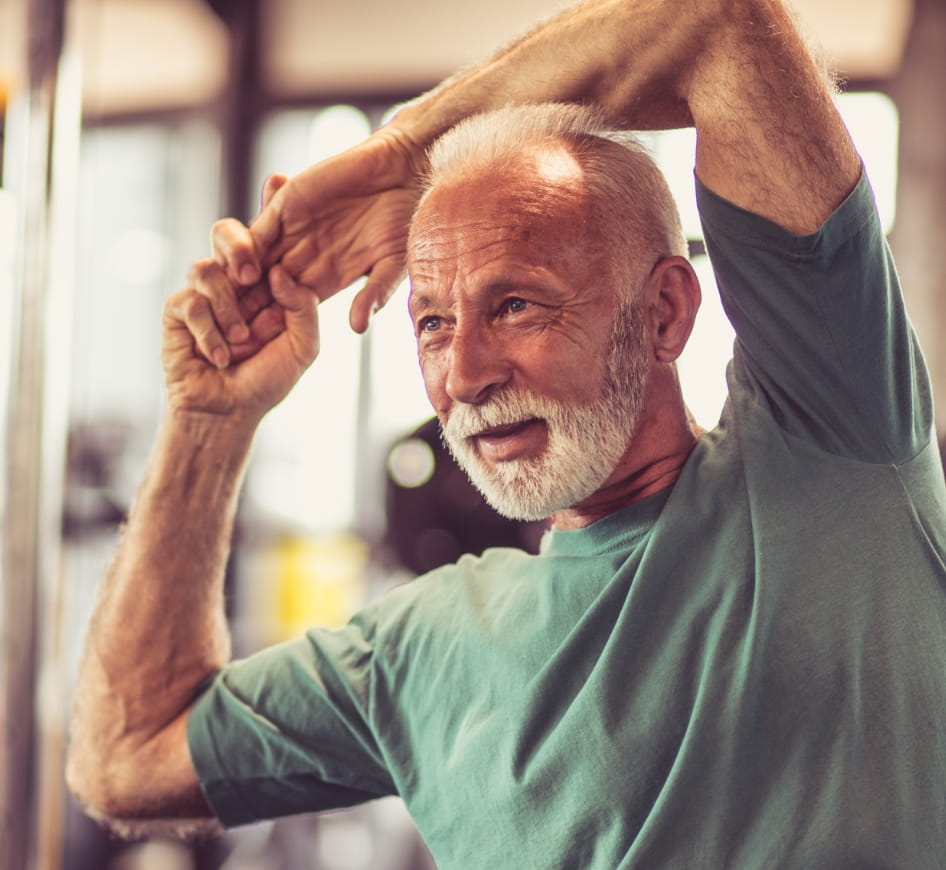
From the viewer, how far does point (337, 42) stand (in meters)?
4.77

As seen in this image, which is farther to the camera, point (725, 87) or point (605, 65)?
point (605, 65)

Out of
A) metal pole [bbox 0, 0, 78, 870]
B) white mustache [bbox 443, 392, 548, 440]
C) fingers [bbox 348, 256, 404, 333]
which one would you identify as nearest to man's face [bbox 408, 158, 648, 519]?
white mustache [bbox 443, 392, 548, 440]

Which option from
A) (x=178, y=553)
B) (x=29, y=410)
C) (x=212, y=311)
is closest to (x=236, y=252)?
(x=212, y=311)

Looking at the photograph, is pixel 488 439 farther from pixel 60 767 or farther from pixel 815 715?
pixel 60 767

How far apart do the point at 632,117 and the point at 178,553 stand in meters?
0.82

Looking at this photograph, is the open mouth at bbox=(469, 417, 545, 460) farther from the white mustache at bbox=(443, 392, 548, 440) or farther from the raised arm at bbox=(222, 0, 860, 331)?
the raised arm at bbox=(222, 0, 860, 331)

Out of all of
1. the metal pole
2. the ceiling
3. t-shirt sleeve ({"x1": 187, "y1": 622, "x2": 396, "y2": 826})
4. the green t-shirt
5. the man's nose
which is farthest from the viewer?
the ceiling

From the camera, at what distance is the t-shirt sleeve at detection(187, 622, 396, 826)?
1372 millimetres

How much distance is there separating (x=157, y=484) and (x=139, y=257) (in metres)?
3.24

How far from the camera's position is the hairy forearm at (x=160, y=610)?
4.78 ft

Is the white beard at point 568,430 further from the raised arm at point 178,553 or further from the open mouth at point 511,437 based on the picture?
the raised arm at point 178,553

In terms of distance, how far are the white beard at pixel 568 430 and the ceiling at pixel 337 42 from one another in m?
3.24

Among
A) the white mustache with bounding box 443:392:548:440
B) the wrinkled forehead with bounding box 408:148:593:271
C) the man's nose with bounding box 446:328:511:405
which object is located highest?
the wrinkled forehead with bounding box 408:148:593:271

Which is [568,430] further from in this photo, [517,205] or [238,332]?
[238,332]
